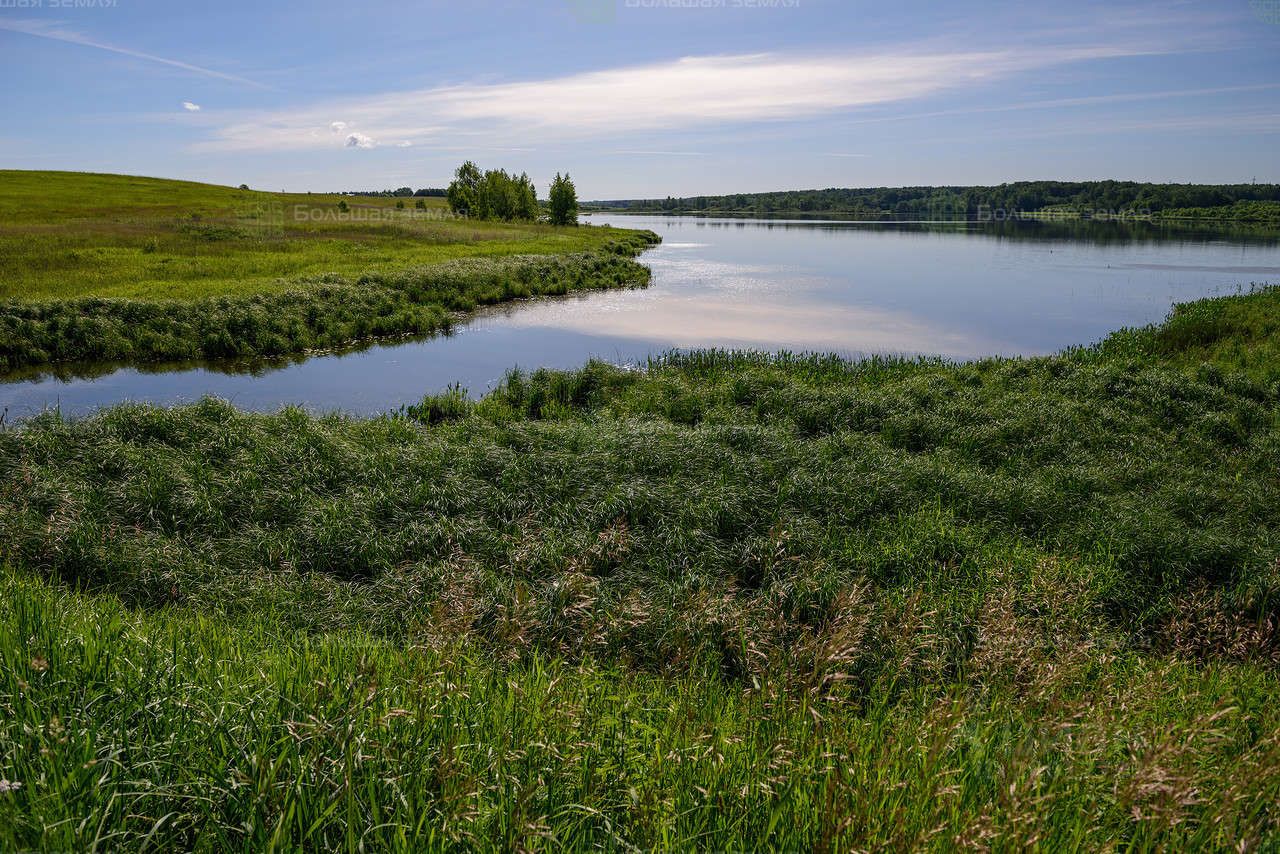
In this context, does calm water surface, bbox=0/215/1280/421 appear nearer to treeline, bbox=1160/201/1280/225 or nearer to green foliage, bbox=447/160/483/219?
green foliage, bbox=447/160/483/219

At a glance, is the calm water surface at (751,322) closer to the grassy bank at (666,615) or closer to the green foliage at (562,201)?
the grassy bank at (666,615)

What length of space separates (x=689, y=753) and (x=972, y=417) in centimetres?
1144

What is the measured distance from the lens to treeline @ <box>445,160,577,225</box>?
283 feet

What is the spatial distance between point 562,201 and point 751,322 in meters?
64.2

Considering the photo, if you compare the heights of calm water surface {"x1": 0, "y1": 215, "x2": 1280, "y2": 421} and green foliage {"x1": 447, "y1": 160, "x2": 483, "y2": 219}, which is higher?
green foliage {"x1": 447, "y1": 160, "x2": 483, "y2": 219}

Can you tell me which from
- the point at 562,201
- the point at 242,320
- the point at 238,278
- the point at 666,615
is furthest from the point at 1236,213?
the point at 666,615

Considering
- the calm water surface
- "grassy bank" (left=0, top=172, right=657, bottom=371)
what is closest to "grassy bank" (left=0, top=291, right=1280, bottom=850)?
the calm water surface

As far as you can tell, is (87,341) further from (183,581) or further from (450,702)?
(450,702)

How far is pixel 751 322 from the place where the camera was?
90.7 feet

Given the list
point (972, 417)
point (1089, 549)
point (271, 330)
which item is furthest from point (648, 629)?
point (271, 330)

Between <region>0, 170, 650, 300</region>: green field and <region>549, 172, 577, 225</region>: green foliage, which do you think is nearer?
<region>0, 170, 650, 300</region>: green field

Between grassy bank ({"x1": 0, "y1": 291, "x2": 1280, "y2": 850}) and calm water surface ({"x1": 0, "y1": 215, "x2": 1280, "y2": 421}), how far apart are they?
18.1 feet

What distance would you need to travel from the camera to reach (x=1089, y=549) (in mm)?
7867

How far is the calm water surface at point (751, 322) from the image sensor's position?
57.1ft
